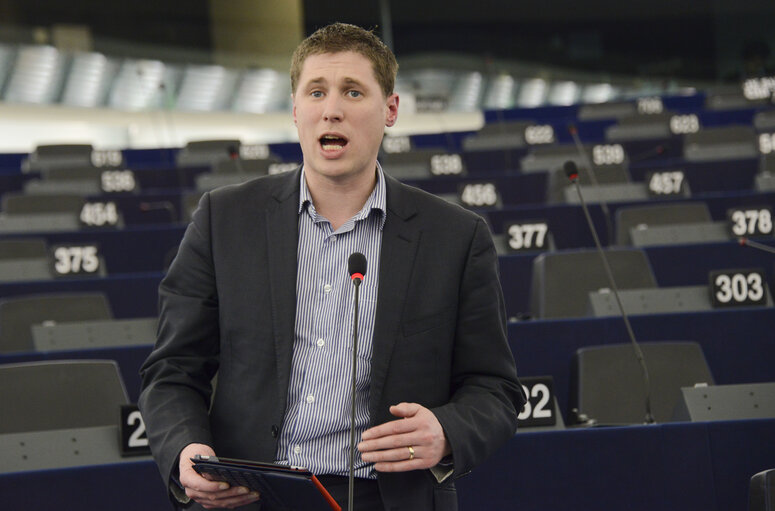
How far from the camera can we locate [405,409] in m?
1.65

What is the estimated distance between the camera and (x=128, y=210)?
26.0 ft

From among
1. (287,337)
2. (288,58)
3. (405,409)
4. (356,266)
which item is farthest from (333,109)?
(288,58)

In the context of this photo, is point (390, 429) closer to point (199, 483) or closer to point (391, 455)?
point (391, 455)

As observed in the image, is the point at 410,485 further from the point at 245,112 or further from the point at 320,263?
the point at 245,112

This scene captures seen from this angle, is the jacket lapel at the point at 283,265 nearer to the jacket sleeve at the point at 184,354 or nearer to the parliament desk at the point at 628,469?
the jacket sleeve at the point at 184,354

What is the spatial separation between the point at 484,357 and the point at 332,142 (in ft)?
1.33

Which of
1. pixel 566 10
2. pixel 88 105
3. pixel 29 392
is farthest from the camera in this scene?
pixel 566 10

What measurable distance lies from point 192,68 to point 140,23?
2.70 feet

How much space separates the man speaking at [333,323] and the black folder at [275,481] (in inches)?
1.8

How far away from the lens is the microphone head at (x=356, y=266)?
1.68 m

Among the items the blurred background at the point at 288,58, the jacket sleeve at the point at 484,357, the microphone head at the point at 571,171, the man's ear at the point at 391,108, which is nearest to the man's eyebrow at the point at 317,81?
the man's ear at the point at 391,108

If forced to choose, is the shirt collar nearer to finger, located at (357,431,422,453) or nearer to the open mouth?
the open mouth

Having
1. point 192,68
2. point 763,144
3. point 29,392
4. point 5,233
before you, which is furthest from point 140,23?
point 29,392

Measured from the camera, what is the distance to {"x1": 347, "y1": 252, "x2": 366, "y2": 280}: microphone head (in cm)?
168
